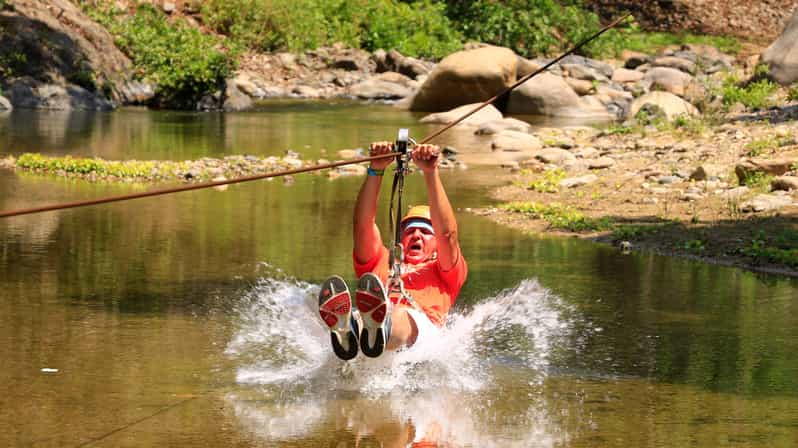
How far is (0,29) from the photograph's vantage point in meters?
25.6

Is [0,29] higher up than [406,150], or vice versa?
[0,29]

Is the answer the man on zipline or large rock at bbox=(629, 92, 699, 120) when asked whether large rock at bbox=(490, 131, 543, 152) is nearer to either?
large rock at bbox=(629, 92, 699, 120)

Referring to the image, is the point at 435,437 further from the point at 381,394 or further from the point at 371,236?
the point at 371,236

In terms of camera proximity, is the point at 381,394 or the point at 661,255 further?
the point at 661,255

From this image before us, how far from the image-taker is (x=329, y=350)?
21.6 feet

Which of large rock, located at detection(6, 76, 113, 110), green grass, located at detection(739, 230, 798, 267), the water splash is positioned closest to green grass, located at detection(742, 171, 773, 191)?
green grass, located at detection(739, 230, 798, 267)

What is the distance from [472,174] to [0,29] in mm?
14242

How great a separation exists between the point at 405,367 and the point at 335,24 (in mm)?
30678

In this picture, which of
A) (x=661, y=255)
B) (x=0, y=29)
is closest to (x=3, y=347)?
(x=661, y=255)

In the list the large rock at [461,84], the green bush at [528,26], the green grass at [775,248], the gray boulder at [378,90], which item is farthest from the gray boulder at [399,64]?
the green grass at [775,248]

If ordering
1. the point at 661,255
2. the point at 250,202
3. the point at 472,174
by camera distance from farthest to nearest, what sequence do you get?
1. the point at 472,174
2. the point at 250,202
3. the point at 661,255

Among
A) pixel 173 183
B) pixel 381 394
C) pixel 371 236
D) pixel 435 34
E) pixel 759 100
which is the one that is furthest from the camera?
pixel 435 34

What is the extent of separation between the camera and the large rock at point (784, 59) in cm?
2009

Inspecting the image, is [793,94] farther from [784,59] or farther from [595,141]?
[595,141]
